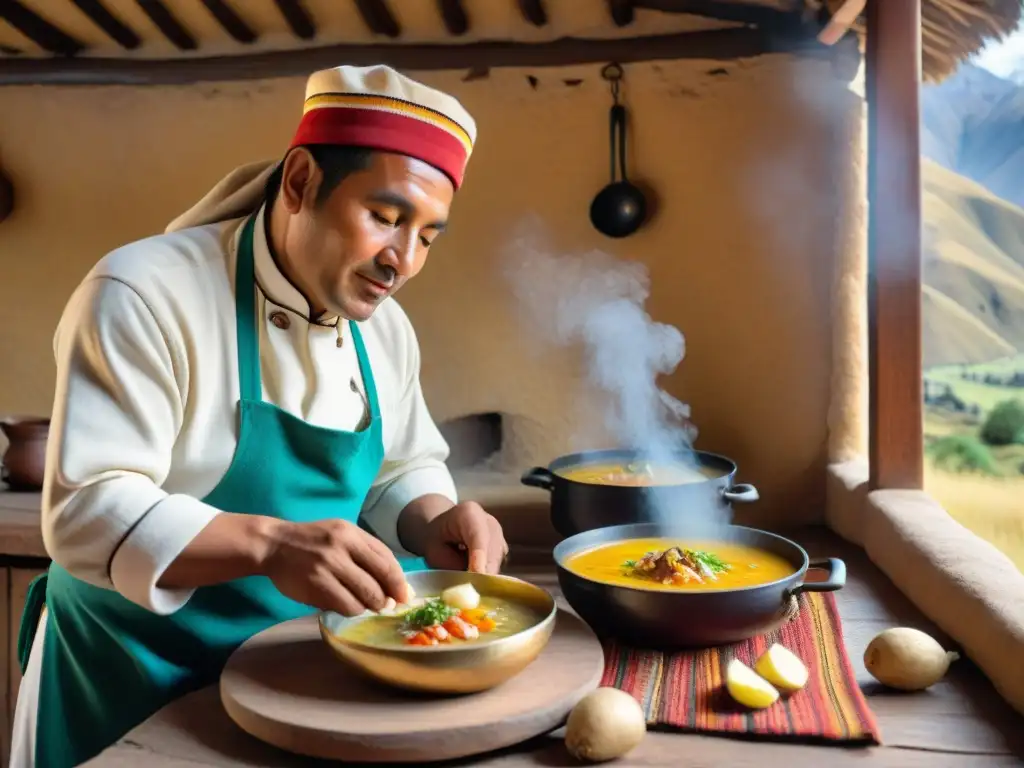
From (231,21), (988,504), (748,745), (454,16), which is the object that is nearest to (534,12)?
(454,16)

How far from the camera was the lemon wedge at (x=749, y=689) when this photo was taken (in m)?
1.34

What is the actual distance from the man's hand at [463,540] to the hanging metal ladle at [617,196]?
1.43 metres

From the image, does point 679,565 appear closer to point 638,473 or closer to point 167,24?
point 638,473

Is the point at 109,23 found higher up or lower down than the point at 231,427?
higher up

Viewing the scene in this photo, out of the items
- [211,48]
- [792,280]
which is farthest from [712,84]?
[211,48]

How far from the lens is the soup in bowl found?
1.21m

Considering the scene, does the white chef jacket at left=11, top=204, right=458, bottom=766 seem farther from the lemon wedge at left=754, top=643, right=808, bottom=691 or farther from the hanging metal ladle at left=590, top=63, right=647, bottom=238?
the hanging metal ladle at left=590, top=63, right=647, bottom=238

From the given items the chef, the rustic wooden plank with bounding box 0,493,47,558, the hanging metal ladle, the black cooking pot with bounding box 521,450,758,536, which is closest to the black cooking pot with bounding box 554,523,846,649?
the chef

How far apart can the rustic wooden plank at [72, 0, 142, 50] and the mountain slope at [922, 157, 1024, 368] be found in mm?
2674

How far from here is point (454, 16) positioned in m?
2.89

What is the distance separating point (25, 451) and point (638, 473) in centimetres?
207

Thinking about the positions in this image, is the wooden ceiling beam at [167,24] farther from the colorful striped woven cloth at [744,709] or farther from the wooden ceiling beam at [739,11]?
the colorful striped woven cloth at [744,709]

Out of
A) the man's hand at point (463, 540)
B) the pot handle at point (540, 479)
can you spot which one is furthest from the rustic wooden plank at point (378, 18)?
the man's hand at point (463, 540)

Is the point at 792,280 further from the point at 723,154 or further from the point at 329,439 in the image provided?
the point at 329,439
